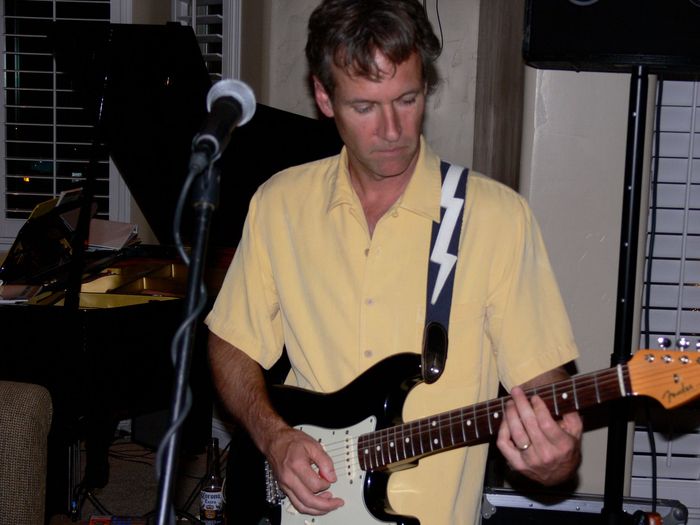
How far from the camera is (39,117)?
5.47 meters

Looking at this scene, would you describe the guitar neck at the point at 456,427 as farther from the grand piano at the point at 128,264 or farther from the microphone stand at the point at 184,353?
the grand piano at the point at 128,264

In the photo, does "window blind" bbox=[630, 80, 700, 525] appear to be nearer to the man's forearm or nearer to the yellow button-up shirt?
the yellow button-up shirt

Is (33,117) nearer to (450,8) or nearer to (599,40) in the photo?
(450,8)

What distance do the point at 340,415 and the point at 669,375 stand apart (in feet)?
2.24

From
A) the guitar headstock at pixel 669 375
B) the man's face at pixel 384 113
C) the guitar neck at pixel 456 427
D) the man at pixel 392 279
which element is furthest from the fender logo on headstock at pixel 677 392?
the man's face at pixel 384 113

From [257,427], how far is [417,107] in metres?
0.77

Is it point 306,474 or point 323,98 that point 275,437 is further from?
point 323,98

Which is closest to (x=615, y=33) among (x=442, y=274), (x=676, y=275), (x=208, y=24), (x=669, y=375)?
(x=442, y=274)

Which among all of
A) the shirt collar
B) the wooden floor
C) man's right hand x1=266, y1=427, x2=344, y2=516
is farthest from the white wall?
the wooden floor

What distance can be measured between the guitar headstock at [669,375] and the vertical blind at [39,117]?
14.3ft

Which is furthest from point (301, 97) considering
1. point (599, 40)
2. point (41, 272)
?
point (599, 40)

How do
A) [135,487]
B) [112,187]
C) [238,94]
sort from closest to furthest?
[238,94] < [135,487] < [112,187]

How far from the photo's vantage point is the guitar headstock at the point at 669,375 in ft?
4.77

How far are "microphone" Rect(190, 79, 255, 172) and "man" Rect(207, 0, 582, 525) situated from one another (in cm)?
62
